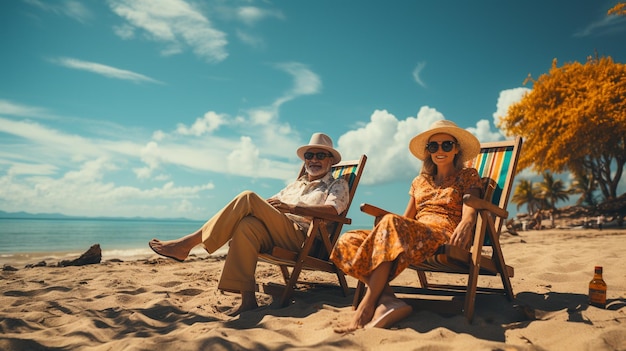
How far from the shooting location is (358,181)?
411cm

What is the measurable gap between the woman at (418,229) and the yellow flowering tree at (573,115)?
15298mm

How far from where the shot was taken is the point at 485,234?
3.20 meters

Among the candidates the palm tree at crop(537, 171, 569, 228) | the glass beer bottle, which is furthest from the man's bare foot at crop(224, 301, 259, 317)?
the palm tree at crop(537, 171, 569, 228)

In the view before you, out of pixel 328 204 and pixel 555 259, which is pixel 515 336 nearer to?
pixel 328 204

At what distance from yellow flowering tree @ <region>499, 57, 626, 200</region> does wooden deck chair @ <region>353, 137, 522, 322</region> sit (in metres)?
14.9

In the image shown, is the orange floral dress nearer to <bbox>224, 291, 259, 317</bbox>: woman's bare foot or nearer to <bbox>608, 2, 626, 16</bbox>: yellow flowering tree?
<bbox>224, 291, 259, 317</bbox>: woman's bare foot

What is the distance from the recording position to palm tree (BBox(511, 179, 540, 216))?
43.3 metres

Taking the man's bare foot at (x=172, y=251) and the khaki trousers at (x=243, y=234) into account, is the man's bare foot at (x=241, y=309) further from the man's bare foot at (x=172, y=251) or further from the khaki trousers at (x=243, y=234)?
the man's bare foot at (x=172, y=251)

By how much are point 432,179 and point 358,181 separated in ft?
2.68

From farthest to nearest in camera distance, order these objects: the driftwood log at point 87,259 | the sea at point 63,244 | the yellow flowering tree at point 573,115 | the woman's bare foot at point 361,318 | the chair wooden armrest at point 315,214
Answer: the yellow flowering tree at point 573,115
the sea at point 63,244
the driftwood log at point 87,259
the chair wooden armrest at point 315,214
the woman's bare foot at point 361,318

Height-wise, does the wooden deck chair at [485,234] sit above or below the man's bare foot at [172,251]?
above

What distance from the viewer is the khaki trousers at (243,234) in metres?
3.21

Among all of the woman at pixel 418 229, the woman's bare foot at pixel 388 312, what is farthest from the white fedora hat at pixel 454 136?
the woman's bare foot at pixel 388 312

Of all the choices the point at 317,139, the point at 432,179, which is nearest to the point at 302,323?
the point at 432,179
